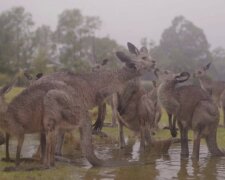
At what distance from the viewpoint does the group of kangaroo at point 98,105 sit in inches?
310

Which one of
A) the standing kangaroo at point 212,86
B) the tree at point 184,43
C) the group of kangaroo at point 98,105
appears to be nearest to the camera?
the group of kangaroo at point 98,105

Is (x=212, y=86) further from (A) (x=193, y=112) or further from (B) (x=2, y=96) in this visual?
(B) (x=2, y=96)

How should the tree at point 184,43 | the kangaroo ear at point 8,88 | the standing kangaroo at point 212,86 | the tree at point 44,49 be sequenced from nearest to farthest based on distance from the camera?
the kangaroo ear at point 8,88 < the standing kangaroo at point 212,86 < the tree at point 44,49 < the tree at point 184,43

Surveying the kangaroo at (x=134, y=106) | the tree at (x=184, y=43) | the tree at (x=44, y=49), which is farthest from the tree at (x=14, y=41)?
the kangaroo at (x=134, y=106)

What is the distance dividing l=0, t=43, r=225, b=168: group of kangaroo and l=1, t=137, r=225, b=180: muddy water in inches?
13.1

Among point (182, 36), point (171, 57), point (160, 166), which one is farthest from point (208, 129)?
point (182, 36)

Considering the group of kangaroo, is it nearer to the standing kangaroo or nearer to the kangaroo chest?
the kangaroo chest

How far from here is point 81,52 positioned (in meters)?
63.4

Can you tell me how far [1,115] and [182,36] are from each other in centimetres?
8732

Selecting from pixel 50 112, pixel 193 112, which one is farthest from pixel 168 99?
pixel 50 112

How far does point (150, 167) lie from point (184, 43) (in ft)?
283

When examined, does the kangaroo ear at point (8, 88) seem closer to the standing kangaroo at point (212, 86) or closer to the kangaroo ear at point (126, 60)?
the kangaroo ear at point (126, 60)

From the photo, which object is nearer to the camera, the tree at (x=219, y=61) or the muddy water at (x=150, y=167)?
the muddy water at (x=150, y=167)

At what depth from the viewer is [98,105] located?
9320mm
